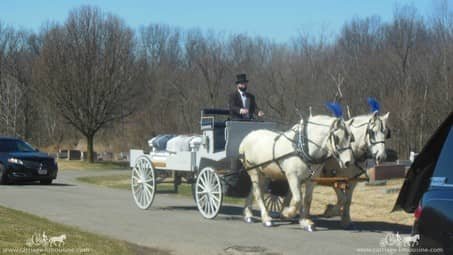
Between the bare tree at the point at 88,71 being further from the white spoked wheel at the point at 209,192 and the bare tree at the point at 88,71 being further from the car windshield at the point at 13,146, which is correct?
the white spoked wheel at the point at 209,192

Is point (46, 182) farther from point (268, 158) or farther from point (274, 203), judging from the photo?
point (268, 158)

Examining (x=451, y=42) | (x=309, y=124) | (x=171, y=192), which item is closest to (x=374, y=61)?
(x=451, y=42)

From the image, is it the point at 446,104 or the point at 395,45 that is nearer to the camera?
the point at 446,104

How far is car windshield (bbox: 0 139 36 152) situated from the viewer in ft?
82.3

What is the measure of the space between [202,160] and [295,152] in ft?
9.58

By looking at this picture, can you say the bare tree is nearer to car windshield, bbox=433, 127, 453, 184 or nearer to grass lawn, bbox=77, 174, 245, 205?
grass lawn, bbox=77, 174, 245, 205

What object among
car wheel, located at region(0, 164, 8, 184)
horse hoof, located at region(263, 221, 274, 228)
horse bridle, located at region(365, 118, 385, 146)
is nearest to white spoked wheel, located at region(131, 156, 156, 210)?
horse hoof, located at region(263, 221, 274, 228)

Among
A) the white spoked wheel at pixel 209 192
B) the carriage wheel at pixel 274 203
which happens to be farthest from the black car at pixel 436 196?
the carriage wheel at pixel 274 203

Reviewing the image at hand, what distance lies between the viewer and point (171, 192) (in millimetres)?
20359

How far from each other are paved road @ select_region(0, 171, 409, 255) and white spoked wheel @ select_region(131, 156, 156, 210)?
24 cm

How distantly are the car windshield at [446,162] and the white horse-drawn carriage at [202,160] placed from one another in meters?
8.37

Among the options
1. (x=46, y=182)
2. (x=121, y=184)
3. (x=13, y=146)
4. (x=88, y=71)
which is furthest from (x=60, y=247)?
(x=88, y=71)

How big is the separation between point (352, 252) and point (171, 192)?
10.4 meters

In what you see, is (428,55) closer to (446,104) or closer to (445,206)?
(446,104)
